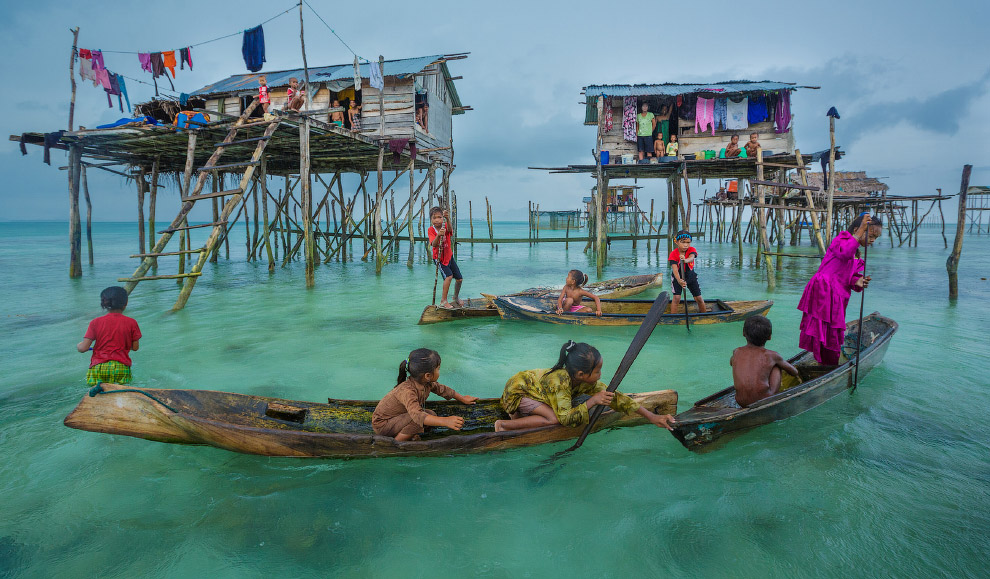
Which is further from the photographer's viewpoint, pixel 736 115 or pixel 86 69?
pixel 736 115

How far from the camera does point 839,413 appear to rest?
15.4 feet

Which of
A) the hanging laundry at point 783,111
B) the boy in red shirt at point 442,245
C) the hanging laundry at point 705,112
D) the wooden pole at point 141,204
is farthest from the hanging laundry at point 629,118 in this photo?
the wooden pole at point 141,204

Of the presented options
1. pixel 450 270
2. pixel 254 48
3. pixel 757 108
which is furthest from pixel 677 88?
pixel 254 48

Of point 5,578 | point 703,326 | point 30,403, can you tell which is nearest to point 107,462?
point 5,578

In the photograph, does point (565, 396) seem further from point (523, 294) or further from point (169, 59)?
point (169, 59)

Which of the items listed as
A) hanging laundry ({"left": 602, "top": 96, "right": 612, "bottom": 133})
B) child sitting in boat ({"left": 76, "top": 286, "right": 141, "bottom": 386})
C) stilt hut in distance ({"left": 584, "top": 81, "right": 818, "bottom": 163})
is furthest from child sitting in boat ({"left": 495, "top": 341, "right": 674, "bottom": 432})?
hanging laundry ({"left": 602, "top": 96, "right": 612, "bottom": 133})

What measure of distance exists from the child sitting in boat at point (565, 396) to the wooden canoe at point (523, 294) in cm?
487

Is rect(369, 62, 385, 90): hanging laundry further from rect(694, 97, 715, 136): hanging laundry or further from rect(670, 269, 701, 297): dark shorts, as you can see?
rect(670, 269, 701, 297): dark shorts

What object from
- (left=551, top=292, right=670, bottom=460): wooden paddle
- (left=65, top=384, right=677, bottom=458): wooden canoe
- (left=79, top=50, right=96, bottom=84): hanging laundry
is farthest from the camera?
(left=79, top=50, right=96, bottom=84): hanging laundry

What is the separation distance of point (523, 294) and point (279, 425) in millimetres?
6200

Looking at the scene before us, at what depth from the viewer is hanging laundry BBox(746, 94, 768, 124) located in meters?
14.6

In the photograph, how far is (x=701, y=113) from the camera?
48.8 feet

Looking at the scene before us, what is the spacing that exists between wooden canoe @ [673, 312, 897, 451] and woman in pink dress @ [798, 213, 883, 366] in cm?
25

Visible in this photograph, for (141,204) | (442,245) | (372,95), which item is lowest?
(442,245)
